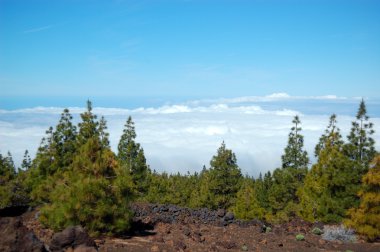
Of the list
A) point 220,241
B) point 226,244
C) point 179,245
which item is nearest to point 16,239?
point 179,245

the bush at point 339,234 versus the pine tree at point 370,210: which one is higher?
the pine tree at point 370,210

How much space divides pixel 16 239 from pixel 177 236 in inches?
362

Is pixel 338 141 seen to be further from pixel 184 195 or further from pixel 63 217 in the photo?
pixel 184 195

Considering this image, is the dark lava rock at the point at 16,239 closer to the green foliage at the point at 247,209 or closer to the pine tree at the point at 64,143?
the pine tree at the point at 64,143

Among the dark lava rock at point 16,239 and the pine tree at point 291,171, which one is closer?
the dark lava rock at point 16,239

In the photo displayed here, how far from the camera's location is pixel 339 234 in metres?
22.7

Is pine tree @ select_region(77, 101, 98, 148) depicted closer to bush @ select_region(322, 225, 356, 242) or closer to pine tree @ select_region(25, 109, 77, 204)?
pine tree @ select_region(25, 109, 77, 204)

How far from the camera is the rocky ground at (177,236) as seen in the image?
481 inches

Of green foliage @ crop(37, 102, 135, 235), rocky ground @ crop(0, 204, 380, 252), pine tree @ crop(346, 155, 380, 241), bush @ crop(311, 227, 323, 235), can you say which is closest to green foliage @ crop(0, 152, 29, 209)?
rocky ground @ crop(0, 204, 380, 252)

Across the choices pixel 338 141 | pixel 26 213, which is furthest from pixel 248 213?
pixel 26 213

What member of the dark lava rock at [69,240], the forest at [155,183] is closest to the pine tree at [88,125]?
the forest at [155,183]

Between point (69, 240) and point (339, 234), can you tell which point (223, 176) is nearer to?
point (339, 234)

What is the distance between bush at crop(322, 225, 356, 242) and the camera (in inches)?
880

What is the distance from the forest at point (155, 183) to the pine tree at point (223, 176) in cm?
11
